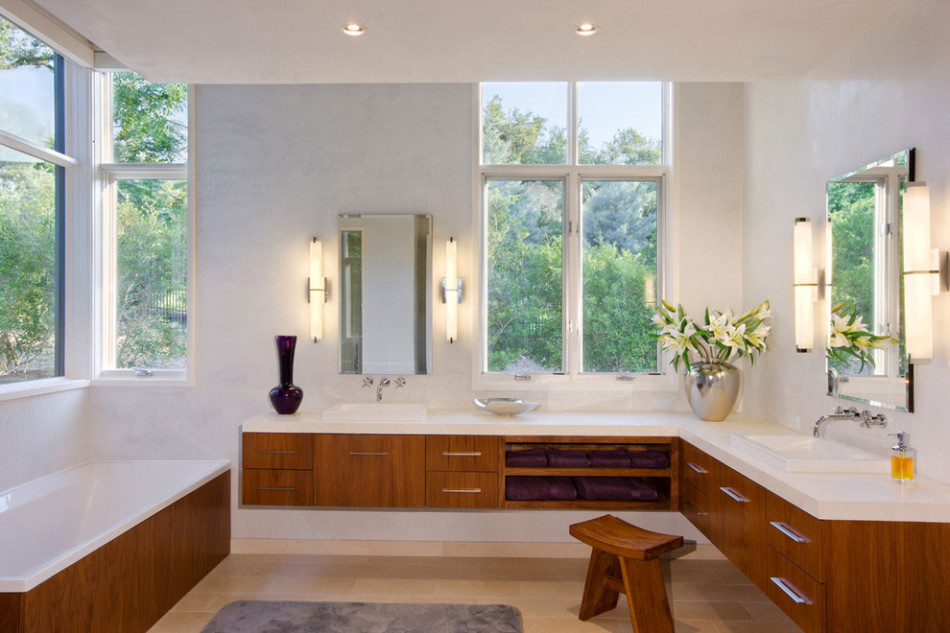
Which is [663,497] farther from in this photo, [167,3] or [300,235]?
[167,3]

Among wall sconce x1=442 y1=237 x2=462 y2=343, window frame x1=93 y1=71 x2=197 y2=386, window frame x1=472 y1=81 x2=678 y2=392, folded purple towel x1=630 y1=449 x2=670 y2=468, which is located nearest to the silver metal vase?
folded purple towel x1=630 y1=449 x2=670 y2=468

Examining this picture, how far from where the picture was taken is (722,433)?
3.18 m

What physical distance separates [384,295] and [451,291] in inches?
16.4

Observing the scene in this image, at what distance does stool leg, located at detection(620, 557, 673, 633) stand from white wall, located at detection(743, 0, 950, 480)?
1050 mm

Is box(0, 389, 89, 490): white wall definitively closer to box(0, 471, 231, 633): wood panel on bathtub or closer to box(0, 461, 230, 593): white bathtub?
box(0, 461, 230, 593): white bathtub

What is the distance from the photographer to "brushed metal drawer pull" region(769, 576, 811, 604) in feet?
6.85

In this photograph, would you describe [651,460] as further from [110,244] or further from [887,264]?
[110,244]

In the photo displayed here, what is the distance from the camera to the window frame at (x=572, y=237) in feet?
13.2

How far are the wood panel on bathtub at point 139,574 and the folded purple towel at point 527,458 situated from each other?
5.62 ft

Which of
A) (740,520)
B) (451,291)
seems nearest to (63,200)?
(451,291)

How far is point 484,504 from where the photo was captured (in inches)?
136

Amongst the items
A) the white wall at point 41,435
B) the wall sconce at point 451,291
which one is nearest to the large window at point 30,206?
the white wall at point 41,435

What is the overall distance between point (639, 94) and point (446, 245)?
1545 millimetres

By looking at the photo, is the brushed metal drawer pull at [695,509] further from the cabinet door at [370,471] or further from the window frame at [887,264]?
the cabinet door at [370,471]
